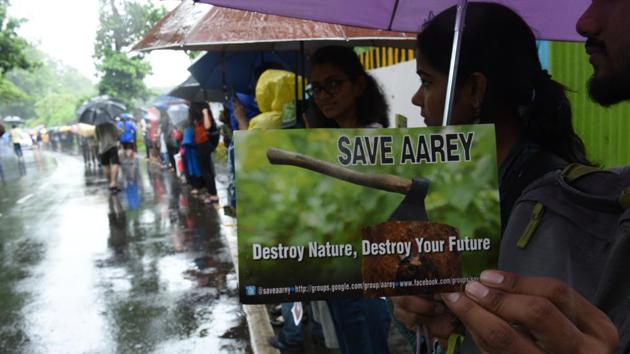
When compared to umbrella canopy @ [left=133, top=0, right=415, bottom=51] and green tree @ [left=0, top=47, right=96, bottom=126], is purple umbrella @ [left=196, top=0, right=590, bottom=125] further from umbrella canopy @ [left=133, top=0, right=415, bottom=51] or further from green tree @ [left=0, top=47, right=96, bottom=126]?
green tree @ [left=0, top=47, right=96, bottom=126]

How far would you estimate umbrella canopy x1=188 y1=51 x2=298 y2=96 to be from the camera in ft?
18.1

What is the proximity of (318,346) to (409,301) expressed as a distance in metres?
3.19

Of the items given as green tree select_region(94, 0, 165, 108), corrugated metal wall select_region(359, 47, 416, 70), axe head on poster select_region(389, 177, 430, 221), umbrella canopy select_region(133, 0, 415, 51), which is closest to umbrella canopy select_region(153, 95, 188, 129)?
corrugated metal wall select_region(359, 47, 416, 70)

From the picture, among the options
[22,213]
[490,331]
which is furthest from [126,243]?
[490,331]

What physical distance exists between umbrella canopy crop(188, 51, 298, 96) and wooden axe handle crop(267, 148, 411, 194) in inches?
175

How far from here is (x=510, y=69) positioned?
5.24 ft

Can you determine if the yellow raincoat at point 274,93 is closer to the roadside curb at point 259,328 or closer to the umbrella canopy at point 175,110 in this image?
the roadside curb at point 259,328

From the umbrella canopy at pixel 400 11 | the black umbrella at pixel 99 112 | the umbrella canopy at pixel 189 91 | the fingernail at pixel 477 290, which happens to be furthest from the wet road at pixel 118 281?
the fingernail at pixel 477 290

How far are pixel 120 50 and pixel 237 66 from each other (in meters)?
35.3

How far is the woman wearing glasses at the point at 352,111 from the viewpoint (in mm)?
2971

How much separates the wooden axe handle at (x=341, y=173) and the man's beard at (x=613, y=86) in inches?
19.3

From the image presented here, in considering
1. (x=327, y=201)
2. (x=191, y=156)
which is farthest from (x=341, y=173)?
(x=191, y=156)

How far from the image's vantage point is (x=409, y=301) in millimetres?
1231

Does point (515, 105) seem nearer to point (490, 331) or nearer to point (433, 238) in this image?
point (433, 238)
